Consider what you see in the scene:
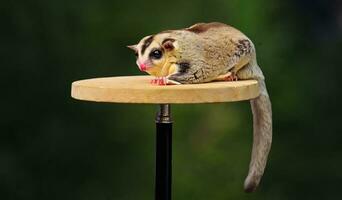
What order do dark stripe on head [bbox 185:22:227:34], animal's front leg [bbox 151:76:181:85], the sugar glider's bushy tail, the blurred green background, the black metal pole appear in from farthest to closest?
the blurred green background < the sugar glider's bushy tail < dark stripe on head [bbox 185:22:227:34] < the black metal pole < animal's front leg [bbox 151:76:181:85]

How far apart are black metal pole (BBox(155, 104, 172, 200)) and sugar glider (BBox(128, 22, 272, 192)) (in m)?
0.11

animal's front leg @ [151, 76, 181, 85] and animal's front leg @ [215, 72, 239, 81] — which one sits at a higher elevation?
animal's front leg @ [151, 76, 181, 85]

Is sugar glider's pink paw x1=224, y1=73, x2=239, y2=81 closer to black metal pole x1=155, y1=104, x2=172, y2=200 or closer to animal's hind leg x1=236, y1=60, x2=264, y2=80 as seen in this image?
animal's hind leg x1=236, y1=60, x2=264, y2=80

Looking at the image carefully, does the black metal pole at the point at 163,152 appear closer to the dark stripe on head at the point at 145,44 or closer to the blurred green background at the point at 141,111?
the dark stripe on head at the point at 145,44

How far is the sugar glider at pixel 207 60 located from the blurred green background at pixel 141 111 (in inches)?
21.9

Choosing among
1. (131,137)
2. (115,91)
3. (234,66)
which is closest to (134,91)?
(115,91)

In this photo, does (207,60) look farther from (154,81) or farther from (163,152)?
(163,152)

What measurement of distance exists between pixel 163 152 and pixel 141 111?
36.3 inches

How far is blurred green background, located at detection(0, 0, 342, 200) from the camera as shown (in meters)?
3.24

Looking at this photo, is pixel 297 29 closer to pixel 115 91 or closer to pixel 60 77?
pixel 60 77

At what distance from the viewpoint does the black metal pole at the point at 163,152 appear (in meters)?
2.40

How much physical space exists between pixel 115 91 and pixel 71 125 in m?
1.10

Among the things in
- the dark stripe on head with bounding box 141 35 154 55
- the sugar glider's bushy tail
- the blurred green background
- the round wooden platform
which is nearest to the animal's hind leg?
the sugar glider's bushy tail

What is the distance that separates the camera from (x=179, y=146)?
130 inches
